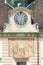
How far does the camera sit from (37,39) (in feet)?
67.5

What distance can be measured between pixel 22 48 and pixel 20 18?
158 centimetres

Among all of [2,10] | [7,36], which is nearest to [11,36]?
[7,36]

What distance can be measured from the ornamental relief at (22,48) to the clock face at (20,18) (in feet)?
3.17

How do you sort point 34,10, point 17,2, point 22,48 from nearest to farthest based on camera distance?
point 22,48
point 34,10
point 17,2

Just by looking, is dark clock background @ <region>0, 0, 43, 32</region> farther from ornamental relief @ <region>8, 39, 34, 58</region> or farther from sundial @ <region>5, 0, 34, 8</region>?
ornamental relief @ <region>8, 39, 34, 58</region>

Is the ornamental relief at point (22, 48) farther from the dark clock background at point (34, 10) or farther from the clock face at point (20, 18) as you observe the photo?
the dark clock background at point (34, 10)

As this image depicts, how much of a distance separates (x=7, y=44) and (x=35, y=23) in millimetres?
1836

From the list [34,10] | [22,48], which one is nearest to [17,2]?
[34,10]

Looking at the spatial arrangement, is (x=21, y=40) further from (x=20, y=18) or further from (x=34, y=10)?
(x=34, y=10)

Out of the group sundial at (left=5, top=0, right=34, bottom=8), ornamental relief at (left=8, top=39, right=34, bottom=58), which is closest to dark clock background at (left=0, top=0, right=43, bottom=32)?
sundial at (left=5, top=0, right=34, bottom=8)

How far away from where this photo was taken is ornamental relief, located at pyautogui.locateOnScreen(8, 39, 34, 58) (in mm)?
20516

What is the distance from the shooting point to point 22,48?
20.5m

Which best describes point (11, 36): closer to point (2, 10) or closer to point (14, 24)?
point (14, 24)

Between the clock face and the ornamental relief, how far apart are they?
0.97 metres
